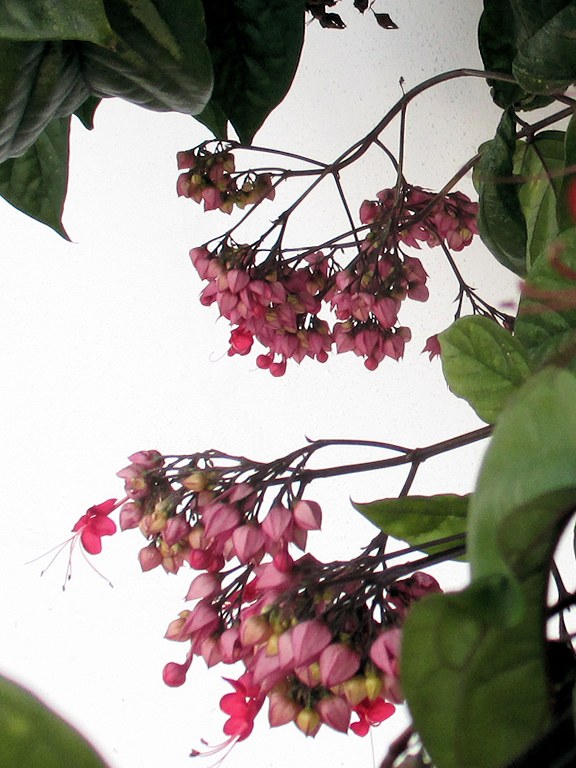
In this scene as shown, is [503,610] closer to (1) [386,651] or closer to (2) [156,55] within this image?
(1) [386,651]

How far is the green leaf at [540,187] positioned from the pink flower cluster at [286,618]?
128 mm

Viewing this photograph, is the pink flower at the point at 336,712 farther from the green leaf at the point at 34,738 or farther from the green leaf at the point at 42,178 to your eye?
the green leaf at the point at 42,178

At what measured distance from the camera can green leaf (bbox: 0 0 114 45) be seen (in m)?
0.20

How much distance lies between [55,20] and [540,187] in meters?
0.20

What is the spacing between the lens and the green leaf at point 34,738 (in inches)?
3.8

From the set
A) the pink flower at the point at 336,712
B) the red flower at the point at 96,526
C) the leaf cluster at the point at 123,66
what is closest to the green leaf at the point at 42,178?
the leaf cluster at the point at 123,66

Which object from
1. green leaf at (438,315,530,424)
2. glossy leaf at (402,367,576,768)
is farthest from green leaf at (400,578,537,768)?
green leaf at (438,315,530,424)

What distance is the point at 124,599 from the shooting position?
670 mm

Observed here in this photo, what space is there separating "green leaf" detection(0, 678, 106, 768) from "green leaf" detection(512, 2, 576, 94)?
0.23 metres

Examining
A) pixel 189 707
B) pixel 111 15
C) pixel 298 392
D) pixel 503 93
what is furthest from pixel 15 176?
pixel 189 707

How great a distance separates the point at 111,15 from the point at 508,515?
0.21 meters

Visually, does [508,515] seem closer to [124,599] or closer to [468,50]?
[468,50]

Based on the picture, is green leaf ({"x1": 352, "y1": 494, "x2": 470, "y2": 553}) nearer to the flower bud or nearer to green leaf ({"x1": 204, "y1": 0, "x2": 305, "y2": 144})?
the flower bud

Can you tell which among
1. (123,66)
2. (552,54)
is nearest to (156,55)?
(123,66)
